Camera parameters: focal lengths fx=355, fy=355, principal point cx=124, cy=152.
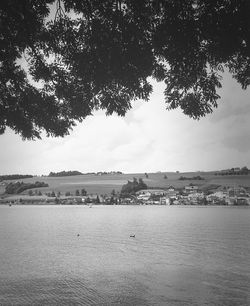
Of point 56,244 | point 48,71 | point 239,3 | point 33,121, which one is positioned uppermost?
point 239,3

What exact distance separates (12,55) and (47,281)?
59.9 ft

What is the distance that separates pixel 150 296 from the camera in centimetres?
1998

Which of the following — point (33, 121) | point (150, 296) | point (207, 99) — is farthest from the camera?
point (150, 296)

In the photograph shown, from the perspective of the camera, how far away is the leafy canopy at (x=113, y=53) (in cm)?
841

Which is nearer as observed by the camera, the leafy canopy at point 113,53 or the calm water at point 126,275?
the leafy canopy at point 113,53

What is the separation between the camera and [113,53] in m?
8.97

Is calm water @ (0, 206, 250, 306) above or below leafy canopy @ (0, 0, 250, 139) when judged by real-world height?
below

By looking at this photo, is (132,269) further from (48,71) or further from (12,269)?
(48,71)

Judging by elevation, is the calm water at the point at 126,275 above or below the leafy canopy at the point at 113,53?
below

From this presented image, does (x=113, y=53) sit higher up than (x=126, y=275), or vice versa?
(x=113, y=53)

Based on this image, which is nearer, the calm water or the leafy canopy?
the leafy canopy

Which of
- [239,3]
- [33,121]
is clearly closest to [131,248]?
[33,121]

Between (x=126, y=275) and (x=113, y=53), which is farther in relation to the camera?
(x=126, y=275)

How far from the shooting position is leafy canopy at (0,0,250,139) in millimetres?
8414
